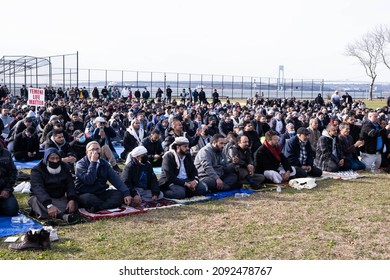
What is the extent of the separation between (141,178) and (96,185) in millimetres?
888

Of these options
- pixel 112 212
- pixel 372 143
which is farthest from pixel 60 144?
pixel 372 143

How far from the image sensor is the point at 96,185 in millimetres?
7793

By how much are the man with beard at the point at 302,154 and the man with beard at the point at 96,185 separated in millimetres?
4590

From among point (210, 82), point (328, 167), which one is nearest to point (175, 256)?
point (328, 167)

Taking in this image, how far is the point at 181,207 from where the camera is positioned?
26.5 feet

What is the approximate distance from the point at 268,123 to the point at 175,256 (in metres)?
12.8

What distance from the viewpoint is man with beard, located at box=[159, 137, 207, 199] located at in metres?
8.69

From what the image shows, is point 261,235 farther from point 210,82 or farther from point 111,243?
point 210,82

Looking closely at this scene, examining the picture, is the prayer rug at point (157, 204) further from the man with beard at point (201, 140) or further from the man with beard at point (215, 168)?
the man with beard at point (201, 140)

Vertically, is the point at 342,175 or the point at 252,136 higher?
the point at 252,136

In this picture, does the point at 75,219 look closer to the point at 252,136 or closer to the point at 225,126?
the point at 252,136

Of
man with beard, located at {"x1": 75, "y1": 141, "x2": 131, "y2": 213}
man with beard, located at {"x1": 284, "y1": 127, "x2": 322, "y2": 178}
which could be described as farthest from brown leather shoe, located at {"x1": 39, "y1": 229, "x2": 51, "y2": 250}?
man with beard, located at {"x1": 284, "y1": 127, "x2": 322, "y2": 178}

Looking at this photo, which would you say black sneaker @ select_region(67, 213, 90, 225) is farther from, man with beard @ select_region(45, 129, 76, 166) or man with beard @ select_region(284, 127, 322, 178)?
man with beard @ select_region(284, 127, 322, 178)

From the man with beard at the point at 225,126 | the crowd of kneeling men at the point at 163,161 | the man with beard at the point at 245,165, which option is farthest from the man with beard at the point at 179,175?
the man with beard at the point at 225,126
